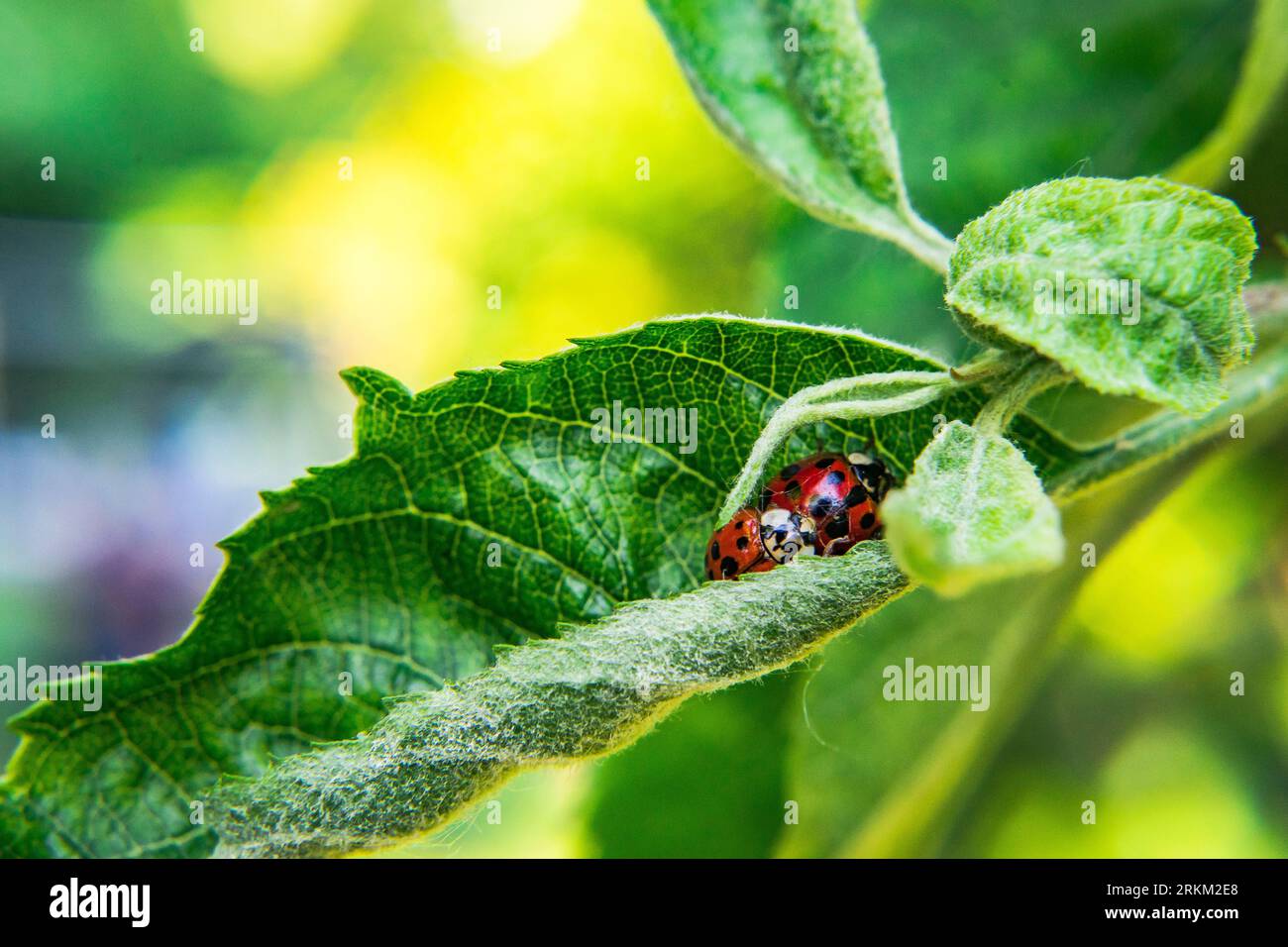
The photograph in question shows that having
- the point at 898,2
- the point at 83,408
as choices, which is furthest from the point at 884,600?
the point at 83,408

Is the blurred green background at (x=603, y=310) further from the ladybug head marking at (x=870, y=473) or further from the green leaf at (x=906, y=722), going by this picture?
the ladybug head marking at (x=870, y=473)

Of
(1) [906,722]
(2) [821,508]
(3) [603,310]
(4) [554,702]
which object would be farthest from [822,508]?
(3) [603,310]

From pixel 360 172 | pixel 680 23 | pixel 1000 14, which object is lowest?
pixel 680 23

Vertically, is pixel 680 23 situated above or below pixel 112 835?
above

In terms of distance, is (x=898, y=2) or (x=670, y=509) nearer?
(x=670, y=509)

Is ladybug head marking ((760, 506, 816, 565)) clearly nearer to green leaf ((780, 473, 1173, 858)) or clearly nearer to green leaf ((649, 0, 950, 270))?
green leaf ((649, 0, 950, 270))

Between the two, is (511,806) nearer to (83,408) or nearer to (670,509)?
(670,509)

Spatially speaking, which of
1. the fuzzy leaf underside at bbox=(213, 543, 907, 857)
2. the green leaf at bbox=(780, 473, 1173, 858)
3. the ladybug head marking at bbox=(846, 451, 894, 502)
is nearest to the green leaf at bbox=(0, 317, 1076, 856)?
the ladybug head marking at bbox=(846, 451, 894, 502)

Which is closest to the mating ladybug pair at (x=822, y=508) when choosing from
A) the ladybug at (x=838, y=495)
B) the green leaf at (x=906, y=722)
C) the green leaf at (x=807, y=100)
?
the ladybug at (x=838, y=495)
